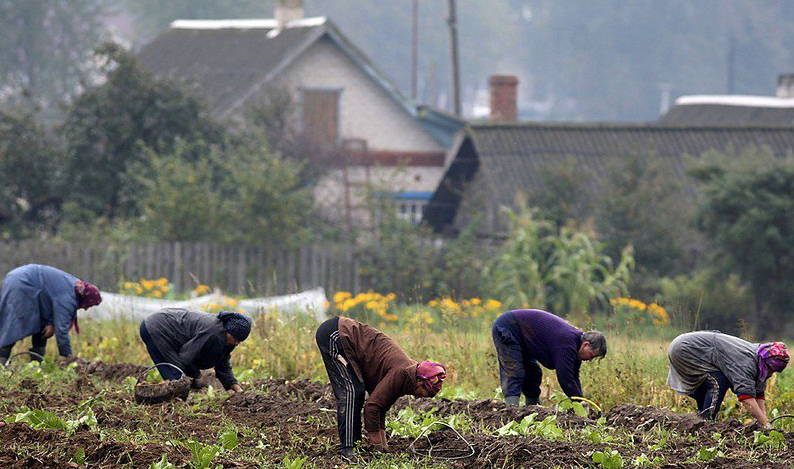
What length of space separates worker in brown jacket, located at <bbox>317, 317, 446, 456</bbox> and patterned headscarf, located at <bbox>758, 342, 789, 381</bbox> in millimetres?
2585

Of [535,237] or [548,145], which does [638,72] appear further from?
[535,237]

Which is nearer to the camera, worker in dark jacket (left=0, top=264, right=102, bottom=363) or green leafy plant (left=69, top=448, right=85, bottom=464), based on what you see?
green leafy plant (left=69, top=448, right=85, bottom=464)

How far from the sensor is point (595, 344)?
942cm

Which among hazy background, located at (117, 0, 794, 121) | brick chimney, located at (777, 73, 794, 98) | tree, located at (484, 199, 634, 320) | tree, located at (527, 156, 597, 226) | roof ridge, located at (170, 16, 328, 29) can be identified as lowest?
tree, located at (484, 199, 634, 320)

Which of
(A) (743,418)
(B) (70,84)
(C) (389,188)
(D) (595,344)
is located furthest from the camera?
(B) (70,84)

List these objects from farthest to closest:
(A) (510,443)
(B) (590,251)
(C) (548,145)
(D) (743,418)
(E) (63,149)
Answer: (C) (548,145)
(E) (63,149)
(B) (590,251)
(D) (743,418)
(A) (510,443)

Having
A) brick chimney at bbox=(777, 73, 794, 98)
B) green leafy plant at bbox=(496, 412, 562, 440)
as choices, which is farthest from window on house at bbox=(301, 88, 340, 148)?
green leafy plant at bbox=(496, 412, 562, 440)

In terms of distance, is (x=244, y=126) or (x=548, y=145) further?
(x=244, y=126)

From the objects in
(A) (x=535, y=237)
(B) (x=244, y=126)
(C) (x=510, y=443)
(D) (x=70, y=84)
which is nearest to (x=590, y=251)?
(A) (x=535, y=237)

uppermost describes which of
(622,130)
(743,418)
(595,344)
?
(622,130)

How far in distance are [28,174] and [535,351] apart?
50.4 feet

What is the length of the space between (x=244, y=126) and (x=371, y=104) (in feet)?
11.8

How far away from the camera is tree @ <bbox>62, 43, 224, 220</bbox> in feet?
74.5

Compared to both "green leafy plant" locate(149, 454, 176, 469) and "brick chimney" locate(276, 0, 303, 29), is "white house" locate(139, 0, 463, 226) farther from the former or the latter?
"green leafy plant" locate(149, 454, 176, 469)
